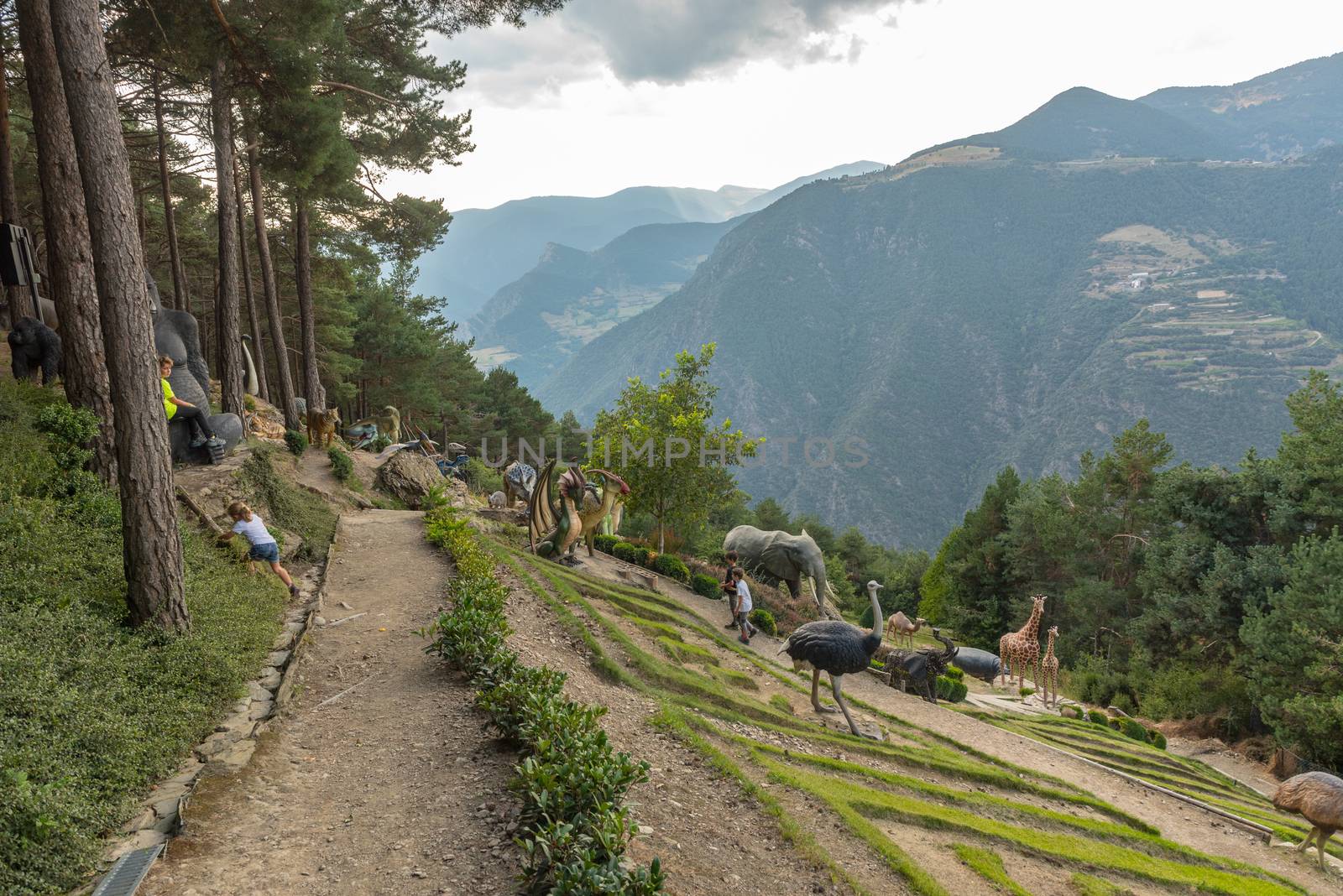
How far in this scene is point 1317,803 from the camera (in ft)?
38.4

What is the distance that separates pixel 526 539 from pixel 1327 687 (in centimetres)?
2087

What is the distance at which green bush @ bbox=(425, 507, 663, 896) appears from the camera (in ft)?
14.3

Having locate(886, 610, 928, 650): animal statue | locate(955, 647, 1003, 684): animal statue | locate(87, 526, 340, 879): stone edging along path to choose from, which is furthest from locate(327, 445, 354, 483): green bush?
locate(955, 647, 1003, 684): animal statue

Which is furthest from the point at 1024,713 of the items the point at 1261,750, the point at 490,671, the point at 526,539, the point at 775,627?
the point at 490,671

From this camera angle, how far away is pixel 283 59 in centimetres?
1223

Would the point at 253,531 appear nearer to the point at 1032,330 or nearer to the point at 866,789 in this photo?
the point at 866,789

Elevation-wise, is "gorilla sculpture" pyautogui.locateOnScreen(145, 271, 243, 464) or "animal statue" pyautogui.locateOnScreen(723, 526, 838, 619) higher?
"gorilla sculpture" pyautogui.locateOnScreen(145, 271, 243, 464)

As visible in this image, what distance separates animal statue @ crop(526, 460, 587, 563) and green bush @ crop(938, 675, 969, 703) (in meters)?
11.0

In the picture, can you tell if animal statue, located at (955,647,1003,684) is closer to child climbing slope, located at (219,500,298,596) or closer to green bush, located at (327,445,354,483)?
green bush, located at (327,445,354,483)

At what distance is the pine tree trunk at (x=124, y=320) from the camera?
20.6 feet

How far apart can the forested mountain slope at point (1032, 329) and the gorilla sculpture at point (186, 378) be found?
10125cm

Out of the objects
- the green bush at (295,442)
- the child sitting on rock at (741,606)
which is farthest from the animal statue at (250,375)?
the child sitting on rock at (741,606)

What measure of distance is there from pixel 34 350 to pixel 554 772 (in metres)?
Answer: 11.6

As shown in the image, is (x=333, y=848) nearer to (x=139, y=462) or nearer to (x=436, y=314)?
(x=139, y=462)
